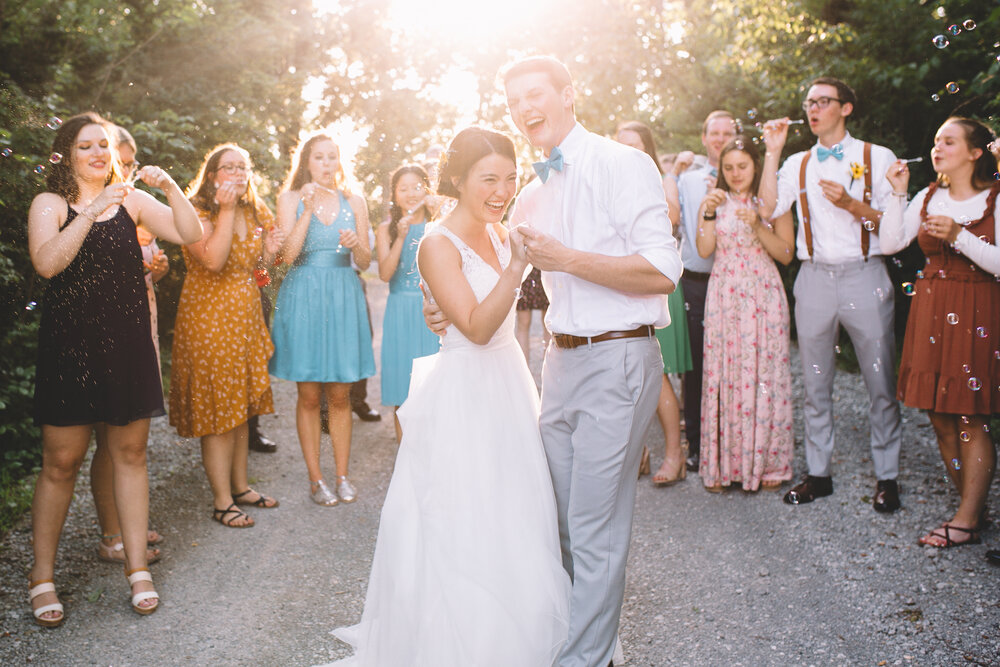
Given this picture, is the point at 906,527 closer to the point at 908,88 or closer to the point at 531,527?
the point at 531,527

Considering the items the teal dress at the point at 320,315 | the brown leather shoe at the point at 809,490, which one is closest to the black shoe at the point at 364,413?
the teal dress at the point at 320,315

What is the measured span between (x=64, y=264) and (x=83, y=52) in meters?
7.23

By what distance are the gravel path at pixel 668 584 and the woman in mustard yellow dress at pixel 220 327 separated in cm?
52

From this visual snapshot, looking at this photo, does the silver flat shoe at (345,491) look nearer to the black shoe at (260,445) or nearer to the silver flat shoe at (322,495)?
the silver flat shoe at (322,495)

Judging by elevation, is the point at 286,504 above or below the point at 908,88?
below

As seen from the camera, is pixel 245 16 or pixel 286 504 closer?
pixel 286 504

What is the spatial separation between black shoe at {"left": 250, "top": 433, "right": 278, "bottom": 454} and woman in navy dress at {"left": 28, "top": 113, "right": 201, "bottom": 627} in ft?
8.55

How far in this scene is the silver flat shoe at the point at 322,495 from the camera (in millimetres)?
5281

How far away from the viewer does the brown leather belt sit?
2914 mm

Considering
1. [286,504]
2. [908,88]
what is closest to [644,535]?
[286,504]

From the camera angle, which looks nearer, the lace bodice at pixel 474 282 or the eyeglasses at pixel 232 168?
the lace bodice at pixel 474 282

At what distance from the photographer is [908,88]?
7.80m

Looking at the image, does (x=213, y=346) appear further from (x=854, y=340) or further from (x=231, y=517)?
(x=854, y=340)

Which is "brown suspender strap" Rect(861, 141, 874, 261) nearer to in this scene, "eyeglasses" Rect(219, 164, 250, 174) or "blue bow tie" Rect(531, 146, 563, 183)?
"blue bow tie" Rect(531, 146, 563, 183)
